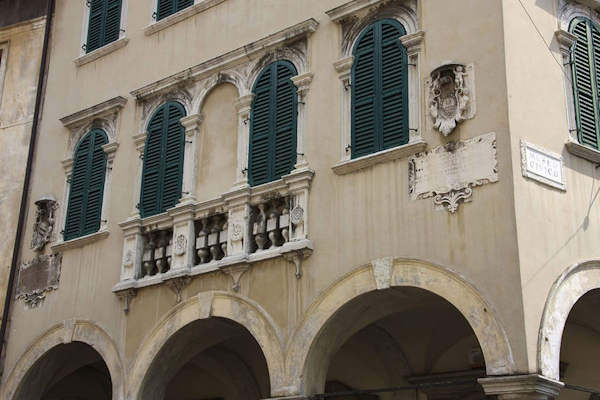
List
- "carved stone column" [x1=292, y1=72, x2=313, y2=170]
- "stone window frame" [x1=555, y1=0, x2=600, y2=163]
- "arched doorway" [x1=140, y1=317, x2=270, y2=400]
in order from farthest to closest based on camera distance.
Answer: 1. "arched doorway" [x1=140, y1=317, x2=270, y2=400]
2. "carved stone column" [x1=292, y1=72, x2=313, y2=170]
3. "stone window frame" [x1=555, y1=0, x2=600, y2=163]

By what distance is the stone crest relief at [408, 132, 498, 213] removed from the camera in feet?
37.0

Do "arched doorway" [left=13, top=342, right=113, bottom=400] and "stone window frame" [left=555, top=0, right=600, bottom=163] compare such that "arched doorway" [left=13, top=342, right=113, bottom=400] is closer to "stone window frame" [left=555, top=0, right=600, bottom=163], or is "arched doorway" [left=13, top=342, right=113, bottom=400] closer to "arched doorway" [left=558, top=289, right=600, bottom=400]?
"arched doorway" [left=558, top=289, right=600, bottom=400]

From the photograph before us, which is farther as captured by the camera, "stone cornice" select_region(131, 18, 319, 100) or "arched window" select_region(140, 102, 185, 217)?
"arched window" select_region(140, 102, 185, 217)

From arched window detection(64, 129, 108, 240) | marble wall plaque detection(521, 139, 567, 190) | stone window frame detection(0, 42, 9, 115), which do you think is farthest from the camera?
stone window frame detection(0, 42, 9, 115)

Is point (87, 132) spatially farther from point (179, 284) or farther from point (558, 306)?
point (558, 306)

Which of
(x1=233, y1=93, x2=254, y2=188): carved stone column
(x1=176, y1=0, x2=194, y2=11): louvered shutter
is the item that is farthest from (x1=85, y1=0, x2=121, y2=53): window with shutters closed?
(x1=233, y1=93, x2=254, y2=188): carved stone column

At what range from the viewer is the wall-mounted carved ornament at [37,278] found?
16188mm

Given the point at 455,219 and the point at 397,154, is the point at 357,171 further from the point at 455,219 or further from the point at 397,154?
the point at 455,219

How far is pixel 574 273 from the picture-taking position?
11.5 meters

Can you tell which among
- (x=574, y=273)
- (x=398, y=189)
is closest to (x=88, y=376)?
(x=398, y=189)

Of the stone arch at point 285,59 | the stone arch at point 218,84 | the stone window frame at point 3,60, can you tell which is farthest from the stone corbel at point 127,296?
the stone window frame at point 3,60

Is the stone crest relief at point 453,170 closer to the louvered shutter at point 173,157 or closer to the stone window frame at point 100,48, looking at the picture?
the louvered shutter at point 173,157

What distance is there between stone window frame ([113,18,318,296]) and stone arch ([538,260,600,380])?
11.1 feet

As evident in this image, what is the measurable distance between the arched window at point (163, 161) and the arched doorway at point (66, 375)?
2.88m
